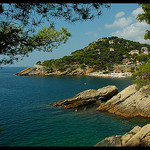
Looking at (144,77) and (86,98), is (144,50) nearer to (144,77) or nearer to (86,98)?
(144,77)

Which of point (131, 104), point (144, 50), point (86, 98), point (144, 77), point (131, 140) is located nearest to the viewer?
point (131, 140)

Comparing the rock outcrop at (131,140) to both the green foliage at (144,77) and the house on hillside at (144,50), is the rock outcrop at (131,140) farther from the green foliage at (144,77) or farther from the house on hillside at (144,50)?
the house on hillside at (144,50)

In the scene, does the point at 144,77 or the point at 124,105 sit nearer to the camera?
the point at 124,105

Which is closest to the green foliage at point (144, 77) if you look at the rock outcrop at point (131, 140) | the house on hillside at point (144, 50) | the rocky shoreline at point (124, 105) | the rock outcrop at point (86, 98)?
the rocky shoreline at point (124, 105)

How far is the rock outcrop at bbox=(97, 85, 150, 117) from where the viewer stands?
78.2 ft

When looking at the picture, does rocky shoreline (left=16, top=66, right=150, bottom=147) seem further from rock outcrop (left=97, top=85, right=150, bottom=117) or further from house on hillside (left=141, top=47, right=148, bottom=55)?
house on hillside (left=141, top=47, right=148, bottom=55)

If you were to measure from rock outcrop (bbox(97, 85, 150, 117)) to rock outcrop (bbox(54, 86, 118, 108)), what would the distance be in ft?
15.4

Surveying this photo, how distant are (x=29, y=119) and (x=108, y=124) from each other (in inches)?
509

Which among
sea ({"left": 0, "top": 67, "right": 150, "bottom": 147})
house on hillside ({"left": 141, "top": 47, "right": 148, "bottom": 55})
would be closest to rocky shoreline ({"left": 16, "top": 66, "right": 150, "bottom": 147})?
sea ({"left": 0, "top": 67, "right": 150, "bottom": 147})

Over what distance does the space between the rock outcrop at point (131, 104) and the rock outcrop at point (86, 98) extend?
4.70 metres

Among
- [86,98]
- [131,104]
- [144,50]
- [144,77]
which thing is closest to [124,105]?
[131,104]

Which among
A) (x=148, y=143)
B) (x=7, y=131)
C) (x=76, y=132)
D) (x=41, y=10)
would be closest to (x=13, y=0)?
(x=41, y=10)

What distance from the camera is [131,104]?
985 inches

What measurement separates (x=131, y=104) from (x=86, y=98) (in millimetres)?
9972
